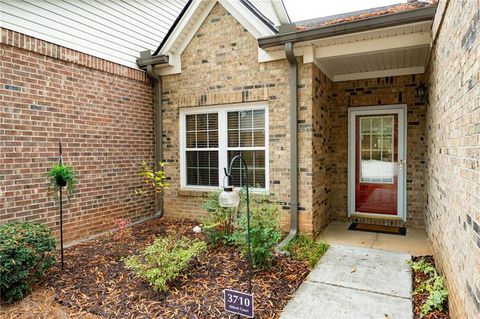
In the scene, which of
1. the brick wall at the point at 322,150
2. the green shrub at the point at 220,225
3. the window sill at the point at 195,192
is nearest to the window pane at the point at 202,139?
the window sill at the point at 195,192

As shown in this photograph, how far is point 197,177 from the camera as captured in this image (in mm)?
6375

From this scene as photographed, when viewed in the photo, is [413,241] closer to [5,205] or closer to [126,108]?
[126,108]

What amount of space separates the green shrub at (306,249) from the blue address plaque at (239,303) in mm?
1674

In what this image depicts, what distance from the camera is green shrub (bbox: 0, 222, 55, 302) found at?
10.6ft

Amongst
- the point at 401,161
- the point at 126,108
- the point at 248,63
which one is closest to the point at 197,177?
the point at 126,108

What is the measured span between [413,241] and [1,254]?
18.3 ft

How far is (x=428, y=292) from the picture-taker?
3354 mm

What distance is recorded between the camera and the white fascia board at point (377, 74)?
5.59 meters

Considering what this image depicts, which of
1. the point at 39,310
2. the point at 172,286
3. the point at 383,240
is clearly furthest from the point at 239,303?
the point at 383,240

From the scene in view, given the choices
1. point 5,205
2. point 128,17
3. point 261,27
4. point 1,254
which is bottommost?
point 1,254

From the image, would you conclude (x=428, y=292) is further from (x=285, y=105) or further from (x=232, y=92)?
(x=232, y=92)

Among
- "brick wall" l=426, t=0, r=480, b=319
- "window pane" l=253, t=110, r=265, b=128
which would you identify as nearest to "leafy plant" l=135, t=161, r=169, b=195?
"window pane" l=253, t=110, r=265, b=128

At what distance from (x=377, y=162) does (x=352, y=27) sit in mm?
2800

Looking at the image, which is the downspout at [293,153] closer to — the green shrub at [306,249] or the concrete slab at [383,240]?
the green shrub at [306,249]
